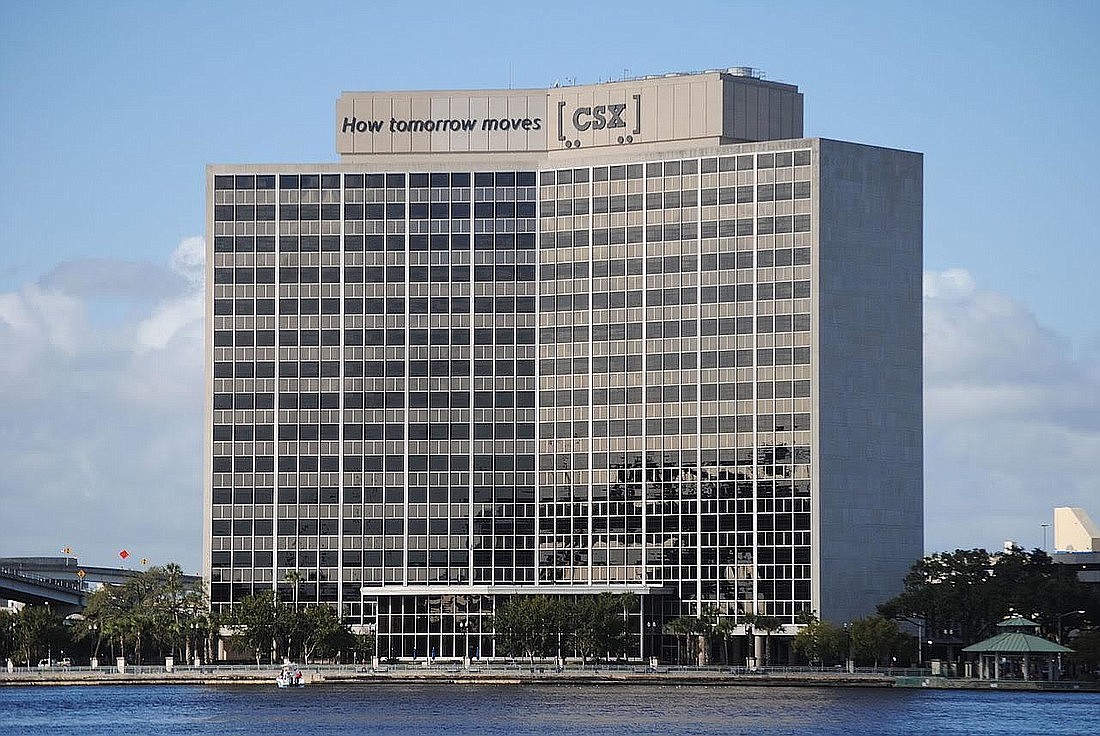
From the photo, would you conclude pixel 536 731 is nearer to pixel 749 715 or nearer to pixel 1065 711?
pixel 749 715

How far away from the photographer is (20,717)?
611 feet

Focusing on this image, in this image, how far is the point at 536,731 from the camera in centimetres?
16588

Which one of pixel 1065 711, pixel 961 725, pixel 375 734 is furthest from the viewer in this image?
pixel 1065 711

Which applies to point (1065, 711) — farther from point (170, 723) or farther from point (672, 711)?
point (170, 723)

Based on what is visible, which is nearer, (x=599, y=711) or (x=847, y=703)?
(x=599, y=711)

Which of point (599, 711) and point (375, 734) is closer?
point (375, 734)

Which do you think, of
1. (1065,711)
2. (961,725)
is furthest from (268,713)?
(1065,711)

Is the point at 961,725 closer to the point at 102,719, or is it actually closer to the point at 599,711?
the point at 599,711

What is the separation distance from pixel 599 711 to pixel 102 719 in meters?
41.4

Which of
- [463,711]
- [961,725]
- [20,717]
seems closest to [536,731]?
[463,711]

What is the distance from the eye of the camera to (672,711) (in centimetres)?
18800

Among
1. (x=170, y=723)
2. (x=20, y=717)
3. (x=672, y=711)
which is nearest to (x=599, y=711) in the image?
(x=672, y=711)

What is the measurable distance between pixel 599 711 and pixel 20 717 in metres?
48.6

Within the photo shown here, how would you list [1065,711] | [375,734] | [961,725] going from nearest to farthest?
[375,734] < [961,725] < [1065,711]
